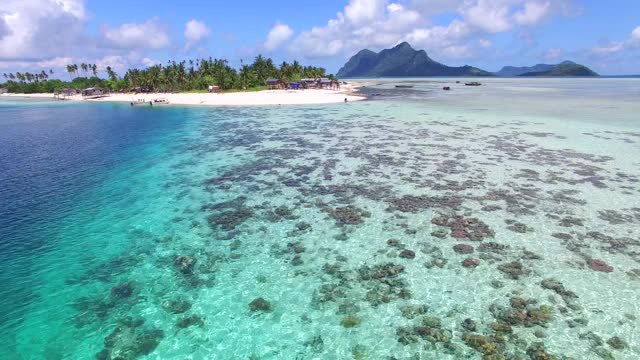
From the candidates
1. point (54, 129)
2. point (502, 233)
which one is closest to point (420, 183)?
point (502, 233)

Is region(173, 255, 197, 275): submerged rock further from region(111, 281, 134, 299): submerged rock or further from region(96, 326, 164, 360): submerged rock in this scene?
region(96, 326, 164, 360): submerged rock

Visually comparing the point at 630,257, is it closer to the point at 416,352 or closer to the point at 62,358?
the point at 416,352

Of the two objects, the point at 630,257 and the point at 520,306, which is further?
the point at 630,257

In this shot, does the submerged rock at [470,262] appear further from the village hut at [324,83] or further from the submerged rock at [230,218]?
the village hut at [324,83]

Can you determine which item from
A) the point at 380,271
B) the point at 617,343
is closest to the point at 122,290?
the point at 380,271

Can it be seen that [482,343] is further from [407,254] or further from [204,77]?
[204,77]

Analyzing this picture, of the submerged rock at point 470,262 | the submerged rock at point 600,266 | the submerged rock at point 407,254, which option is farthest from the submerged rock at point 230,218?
the submerged rock at point 600,266

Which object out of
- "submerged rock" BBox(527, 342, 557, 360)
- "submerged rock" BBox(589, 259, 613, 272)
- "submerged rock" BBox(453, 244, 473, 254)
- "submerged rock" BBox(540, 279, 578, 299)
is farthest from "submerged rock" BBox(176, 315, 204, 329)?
"submerged rock" BBox(589, 259, 613, 272)
